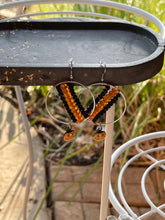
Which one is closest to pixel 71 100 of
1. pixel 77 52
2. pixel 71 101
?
pixel 71 101

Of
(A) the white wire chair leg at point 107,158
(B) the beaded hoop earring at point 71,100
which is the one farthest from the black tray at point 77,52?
(A) the white wire chair leg at point 107,158

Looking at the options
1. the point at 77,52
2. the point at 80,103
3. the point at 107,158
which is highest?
the point at 77,52

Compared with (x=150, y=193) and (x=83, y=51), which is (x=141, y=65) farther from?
(x=150, y=193)

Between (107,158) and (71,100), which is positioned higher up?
(71,100)

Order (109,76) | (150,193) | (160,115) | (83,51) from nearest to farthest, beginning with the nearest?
(109,76)
(83,51)
(150,193)
(160,115)

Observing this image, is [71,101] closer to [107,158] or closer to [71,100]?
[71,100]

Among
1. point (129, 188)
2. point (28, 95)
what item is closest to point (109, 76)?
point (129, 188)

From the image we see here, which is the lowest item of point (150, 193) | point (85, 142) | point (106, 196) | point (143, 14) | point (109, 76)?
point (150, 193)

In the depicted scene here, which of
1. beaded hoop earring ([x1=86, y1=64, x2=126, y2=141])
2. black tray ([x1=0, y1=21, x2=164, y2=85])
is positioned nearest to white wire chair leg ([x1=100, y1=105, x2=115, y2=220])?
beaded hoop earring ([x1=86, y1=64, x2=126, y2=141])

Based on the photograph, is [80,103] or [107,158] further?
[107,158]
